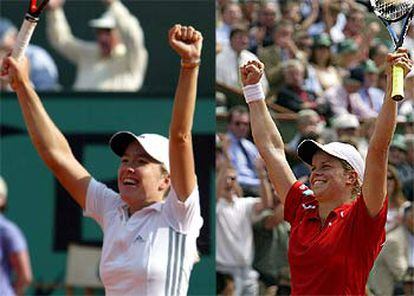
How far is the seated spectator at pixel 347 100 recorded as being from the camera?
9.16m

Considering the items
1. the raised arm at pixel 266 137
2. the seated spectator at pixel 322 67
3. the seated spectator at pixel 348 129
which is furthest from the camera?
the seated spectator at pixel 322 67

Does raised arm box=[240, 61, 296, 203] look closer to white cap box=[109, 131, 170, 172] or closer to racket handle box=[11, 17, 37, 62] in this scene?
white cap box=[109, 131, 170, 172]

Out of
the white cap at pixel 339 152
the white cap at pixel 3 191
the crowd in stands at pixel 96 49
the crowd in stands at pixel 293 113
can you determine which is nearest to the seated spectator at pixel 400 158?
the crowd in stands at pixel 293 113

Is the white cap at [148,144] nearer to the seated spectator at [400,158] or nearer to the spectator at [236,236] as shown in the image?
the spectator at [236,236]

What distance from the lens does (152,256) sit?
4156 millimetres

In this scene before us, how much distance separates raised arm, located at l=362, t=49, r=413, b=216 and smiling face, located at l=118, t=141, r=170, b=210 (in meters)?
0.81

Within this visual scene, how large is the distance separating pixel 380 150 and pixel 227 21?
6.01 m

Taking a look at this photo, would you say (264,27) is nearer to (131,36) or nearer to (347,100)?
(347,100)

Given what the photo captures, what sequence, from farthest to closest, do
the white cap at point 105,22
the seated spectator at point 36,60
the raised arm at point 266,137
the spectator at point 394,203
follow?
the white cap at point 105,22 < the seated spectator at point 36,60 < the spectator at point 394,203 < the raised arm at point 266,137

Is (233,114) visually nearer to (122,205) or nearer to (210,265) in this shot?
(210,265)

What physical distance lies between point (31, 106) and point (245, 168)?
341cm

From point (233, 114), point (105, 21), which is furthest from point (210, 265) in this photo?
point (105, 21)

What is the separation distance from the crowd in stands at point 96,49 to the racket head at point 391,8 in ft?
15.0

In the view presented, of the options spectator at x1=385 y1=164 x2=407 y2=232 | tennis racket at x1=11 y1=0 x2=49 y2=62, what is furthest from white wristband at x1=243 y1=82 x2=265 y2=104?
spectator at x1=385 y1=164 x2=407 y2=232
